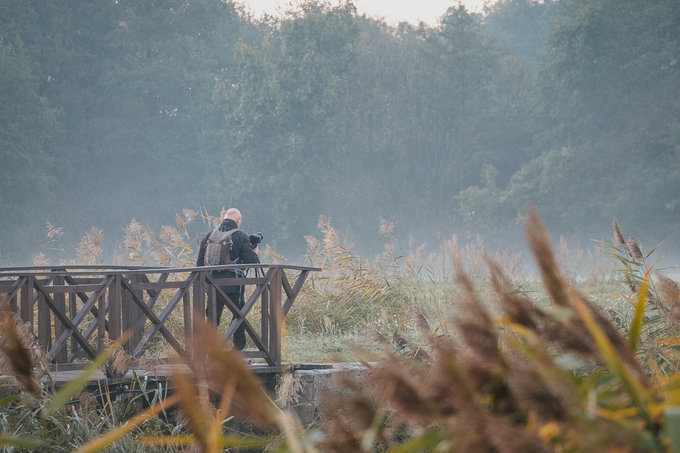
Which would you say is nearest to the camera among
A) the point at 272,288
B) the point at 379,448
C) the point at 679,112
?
the point at 379,448

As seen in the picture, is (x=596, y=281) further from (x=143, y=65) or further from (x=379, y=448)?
(x=143, y=65)

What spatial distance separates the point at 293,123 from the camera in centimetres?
3281

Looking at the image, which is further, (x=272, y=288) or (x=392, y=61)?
(x=392, y=61)

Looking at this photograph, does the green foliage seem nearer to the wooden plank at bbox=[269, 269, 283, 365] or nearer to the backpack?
the backpack

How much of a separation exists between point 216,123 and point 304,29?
15.5ft

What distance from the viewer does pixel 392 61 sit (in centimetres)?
3488

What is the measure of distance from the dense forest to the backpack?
22.4m

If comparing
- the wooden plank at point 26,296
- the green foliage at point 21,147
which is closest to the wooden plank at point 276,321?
the wooden plank at point 26,296

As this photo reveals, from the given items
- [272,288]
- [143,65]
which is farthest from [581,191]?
[272,288]

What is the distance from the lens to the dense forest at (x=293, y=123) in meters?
30.5

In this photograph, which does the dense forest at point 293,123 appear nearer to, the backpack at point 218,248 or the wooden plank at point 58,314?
the backpack at point 218,248

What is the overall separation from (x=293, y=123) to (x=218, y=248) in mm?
24723

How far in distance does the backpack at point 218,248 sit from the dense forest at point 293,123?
2238 cm

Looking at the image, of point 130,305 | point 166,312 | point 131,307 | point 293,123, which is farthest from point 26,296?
point 293,123
